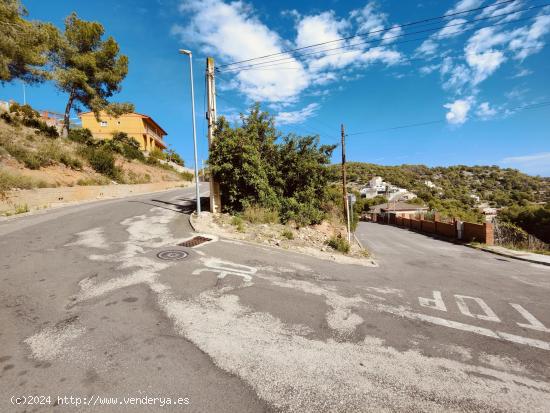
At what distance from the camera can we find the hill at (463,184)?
221 ft

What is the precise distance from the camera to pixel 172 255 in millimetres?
7520

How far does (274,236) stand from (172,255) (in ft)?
15.1

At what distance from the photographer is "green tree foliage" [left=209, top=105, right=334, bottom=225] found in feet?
43.2

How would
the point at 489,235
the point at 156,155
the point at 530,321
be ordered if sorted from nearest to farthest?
1. the point at 530,321
2. the point at 489,235
3. the point at 156,155

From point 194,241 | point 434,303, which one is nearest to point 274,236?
point 194,241

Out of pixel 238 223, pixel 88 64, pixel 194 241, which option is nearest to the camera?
pixel 194 241

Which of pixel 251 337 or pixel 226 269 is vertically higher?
pixel 226 269

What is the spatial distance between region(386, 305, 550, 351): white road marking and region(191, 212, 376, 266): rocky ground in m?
3.81

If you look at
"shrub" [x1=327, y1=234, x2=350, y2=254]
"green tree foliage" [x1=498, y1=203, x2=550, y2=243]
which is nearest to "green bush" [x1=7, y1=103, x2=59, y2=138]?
"shrub" [x1=327, y1=234, x2=350, y2=254]

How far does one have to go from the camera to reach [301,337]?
411 cm

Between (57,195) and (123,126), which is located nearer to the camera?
(57,195)

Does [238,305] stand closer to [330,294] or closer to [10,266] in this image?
[330,294]

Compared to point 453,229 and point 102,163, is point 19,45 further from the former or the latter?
point 453,229

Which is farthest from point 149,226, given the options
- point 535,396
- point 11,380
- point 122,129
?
point 122,129
